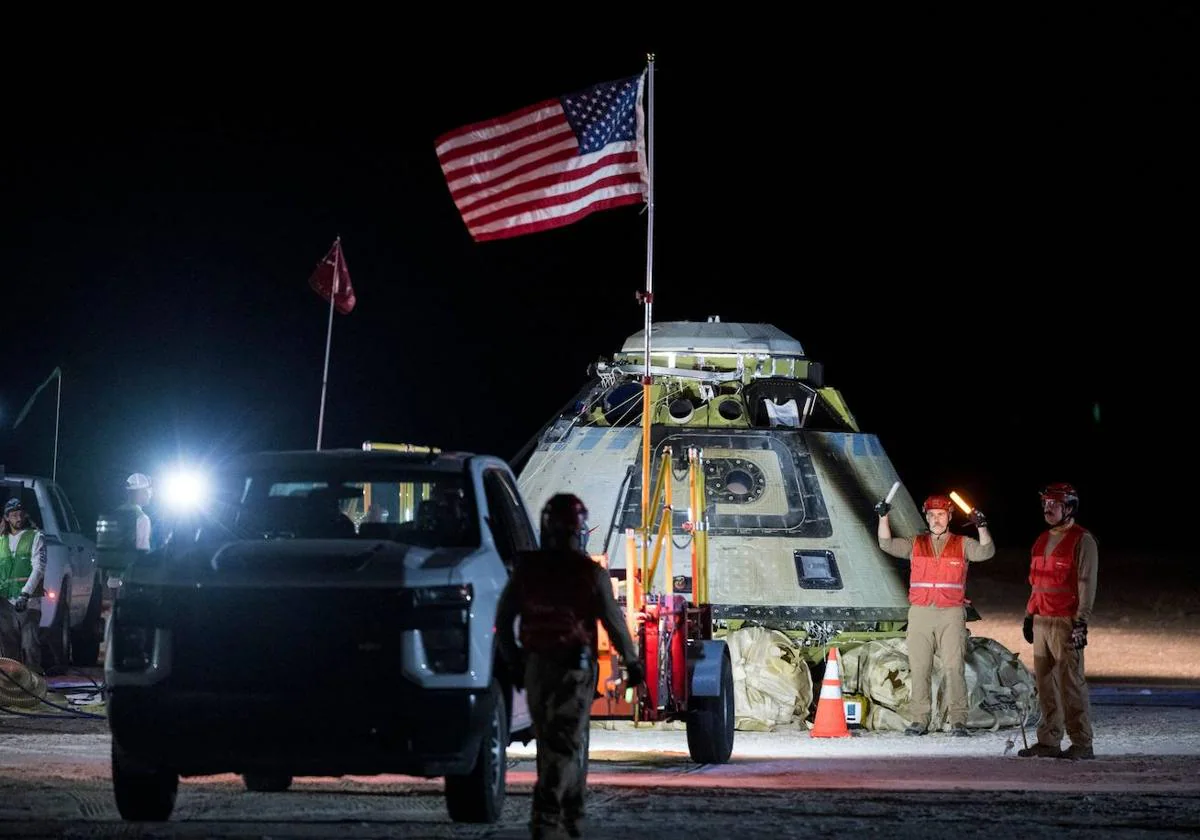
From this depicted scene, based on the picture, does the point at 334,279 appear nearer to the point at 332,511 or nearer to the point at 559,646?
the point at 332,511

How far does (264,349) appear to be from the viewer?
57312 mm

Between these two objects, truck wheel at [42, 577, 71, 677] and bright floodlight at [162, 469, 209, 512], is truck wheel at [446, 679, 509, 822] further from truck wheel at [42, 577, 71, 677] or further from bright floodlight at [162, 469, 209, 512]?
truck wheel at [42, 577, 71, 677]

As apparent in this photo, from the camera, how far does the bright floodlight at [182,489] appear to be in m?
12.0

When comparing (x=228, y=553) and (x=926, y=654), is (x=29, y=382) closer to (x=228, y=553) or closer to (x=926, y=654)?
(x=926, y=654)

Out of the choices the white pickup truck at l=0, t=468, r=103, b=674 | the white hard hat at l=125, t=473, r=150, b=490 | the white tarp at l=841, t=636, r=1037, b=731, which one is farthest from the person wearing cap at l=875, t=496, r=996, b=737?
the white pickup truck at l=0, t=468, r=103, b=674

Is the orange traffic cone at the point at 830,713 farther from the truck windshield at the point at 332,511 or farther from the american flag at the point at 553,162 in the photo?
the truck windshield at the point at 332,511

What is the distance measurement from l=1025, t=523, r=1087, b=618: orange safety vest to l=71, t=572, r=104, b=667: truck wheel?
11.1 m

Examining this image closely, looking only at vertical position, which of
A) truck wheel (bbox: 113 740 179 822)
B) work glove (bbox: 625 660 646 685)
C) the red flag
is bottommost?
truck wheel (bbox: 113 740 179 822)

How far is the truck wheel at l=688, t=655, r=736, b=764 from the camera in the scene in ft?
46.5

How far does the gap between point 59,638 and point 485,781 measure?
11645mm

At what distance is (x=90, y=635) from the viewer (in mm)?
22781

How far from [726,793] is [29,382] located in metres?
38.0

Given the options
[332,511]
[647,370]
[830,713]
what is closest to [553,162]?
[647,370]

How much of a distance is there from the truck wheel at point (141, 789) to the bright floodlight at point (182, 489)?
1733 mm
